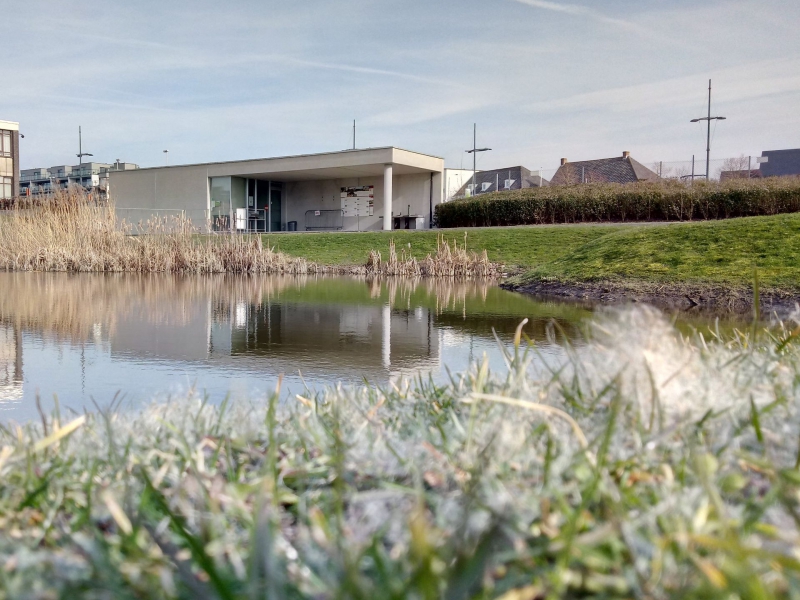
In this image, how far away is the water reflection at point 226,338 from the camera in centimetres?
325

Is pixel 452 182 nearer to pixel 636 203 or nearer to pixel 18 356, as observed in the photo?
pixel 636 203

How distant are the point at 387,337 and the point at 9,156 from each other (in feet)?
139

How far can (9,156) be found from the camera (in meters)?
39.5

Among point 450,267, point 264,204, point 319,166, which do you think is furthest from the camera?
point 264,204

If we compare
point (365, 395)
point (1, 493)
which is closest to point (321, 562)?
point (1, 493)

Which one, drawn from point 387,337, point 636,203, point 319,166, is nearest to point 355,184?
point 319,166

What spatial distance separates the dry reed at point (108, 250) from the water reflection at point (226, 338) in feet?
17.4

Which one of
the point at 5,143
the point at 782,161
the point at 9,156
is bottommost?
the point at 9,156

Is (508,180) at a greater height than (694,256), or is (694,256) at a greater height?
(508,180)

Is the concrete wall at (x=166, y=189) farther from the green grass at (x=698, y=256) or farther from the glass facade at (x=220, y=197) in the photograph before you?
the green grass at (x=698, y=256)

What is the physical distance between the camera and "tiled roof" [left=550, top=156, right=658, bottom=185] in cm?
3781

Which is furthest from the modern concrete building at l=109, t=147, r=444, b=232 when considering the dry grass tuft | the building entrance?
the dry grass tuft

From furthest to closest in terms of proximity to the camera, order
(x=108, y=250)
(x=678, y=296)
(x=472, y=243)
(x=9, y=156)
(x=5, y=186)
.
Answer: (x=5, y=186) < (x=9, y=156) < (x=472, y=243) < (x=108, y=250) < (x=678, y=296)

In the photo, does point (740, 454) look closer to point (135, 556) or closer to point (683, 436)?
point (683, 436)
